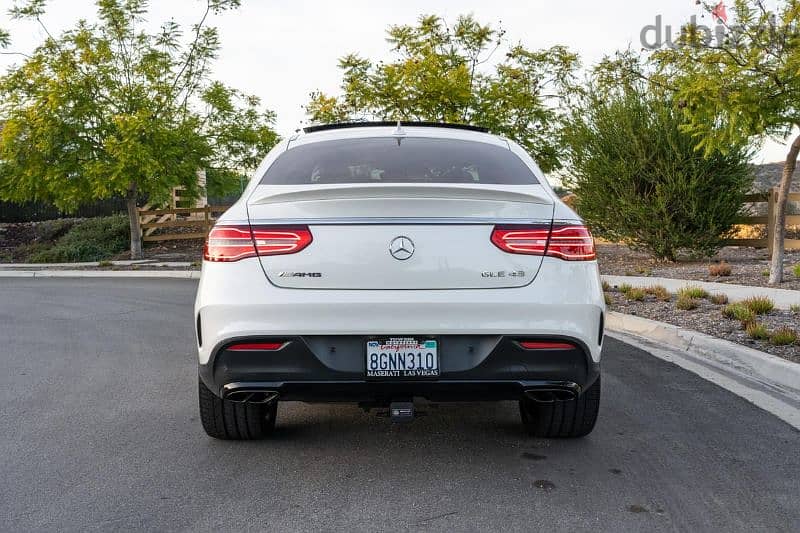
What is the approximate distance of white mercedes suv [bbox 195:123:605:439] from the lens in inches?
161

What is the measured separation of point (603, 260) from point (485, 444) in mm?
14129

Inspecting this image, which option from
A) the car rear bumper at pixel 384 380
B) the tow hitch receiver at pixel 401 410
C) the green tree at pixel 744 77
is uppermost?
the green tree at pixel 744 77

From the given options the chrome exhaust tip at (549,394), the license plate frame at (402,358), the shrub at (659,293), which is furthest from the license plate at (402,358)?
the shrub at (659,293)

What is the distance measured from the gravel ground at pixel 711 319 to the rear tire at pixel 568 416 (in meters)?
3.00

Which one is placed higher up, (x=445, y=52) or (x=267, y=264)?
(x=445, y=52)

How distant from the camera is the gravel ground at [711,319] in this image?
7.55 meters

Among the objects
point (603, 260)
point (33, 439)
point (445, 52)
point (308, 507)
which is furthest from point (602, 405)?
point (445, 52)

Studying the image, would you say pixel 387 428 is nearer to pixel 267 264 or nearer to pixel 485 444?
pixel 485 444

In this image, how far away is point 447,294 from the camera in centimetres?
411

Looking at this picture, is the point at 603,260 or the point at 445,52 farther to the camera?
the point at 445,52

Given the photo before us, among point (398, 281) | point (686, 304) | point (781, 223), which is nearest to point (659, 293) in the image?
point (686, 304)

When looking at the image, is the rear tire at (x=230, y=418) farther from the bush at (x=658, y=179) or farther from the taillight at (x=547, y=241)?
the bush at (x=658, y=179)

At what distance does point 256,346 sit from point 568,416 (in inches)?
72.9

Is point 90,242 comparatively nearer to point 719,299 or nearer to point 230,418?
point 719,299
